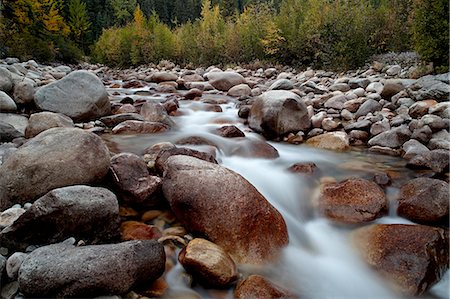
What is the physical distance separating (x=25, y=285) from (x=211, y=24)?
65.6 ft

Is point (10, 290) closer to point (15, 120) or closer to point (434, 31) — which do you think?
point (15, 120)

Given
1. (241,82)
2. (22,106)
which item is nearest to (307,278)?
(22,106)

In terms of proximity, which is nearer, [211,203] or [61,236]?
[61,236]

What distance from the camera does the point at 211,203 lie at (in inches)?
119

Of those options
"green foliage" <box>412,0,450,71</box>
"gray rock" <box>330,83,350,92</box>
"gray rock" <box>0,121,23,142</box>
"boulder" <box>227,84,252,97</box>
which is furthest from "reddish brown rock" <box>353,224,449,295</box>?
"boulder" <box>227,84,252,97</box>

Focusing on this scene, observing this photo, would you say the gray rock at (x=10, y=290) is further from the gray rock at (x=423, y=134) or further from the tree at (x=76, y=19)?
the tree at (x=76, y=19)

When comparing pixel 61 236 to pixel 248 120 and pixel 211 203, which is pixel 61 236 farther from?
pixel 248 120

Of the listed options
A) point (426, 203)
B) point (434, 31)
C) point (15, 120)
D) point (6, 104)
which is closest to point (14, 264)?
point (426, 203)

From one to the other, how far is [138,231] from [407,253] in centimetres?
224

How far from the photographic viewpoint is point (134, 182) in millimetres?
→ 3412

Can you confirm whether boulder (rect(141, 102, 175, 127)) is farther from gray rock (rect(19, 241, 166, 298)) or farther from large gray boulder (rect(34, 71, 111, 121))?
gray rock (rect(19, 241, 166, 298))

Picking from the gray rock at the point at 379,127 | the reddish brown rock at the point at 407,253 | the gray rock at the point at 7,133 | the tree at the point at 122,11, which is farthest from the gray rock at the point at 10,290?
the tree at the point at 122,11

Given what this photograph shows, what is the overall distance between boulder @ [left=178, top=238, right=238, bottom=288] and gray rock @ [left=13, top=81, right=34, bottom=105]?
5707mm

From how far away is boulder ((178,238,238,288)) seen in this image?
8.13 feet
